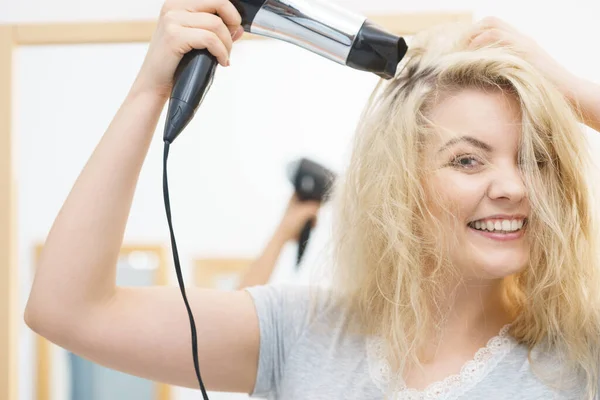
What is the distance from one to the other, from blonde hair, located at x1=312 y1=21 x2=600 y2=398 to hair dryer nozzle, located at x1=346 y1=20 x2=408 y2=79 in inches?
5.2

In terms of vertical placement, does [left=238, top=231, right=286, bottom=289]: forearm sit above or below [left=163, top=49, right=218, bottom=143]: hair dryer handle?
below

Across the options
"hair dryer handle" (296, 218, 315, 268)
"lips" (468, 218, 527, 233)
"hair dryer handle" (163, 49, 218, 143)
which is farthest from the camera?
"hair dryer handle" (296, 218, 315, 268)

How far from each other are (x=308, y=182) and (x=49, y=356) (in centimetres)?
54

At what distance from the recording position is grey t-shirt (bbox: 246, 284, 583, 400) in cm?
86

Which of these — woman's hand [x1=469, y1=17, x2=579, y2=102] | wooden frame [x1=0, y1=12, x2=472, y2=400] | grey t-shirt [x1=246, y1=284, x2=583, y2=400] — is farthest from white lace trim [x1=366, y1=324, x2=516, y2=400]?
wooden frame [x1=0, y1=12, x2=472, y2=400]

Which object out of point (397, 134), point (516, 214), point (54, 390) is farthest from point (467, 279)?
point (54, 390)

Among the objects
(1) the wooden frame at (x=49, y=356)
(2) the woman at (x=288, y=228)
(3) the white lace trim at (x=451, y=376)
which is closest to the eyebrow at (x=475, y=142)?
(3) the white lace trim at (x=451, y=376)

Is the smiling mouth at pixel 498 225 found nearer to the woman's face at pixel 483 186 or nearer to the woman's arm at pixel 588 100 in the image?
the woman's face at pixel 483 186

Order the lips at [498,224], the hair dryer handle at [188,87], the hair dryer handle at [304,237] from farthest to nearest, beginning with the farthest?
the hair dryer handle at [304,237] → the lips at [498,224] → the hair dryer handle at [188,87]

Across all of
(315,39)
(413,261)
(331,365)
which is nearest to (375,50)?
(315,39)

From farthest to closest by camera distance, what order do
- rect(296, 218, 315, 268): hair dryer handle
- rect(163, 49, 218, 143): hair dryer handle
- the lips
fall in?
rect(296, 218, 315, 268): hair dryer handle → the lips → rect(163, 49, 218, 143): hair dryer handle

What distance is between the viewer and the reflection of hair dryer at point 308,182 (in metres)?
1.18

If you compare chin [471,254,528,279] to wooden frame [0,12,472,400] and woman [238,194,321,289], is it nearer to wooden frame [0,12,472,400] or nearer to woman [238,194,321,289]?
woman [238,194,321,289]

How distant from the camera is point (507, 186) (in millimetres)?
841
